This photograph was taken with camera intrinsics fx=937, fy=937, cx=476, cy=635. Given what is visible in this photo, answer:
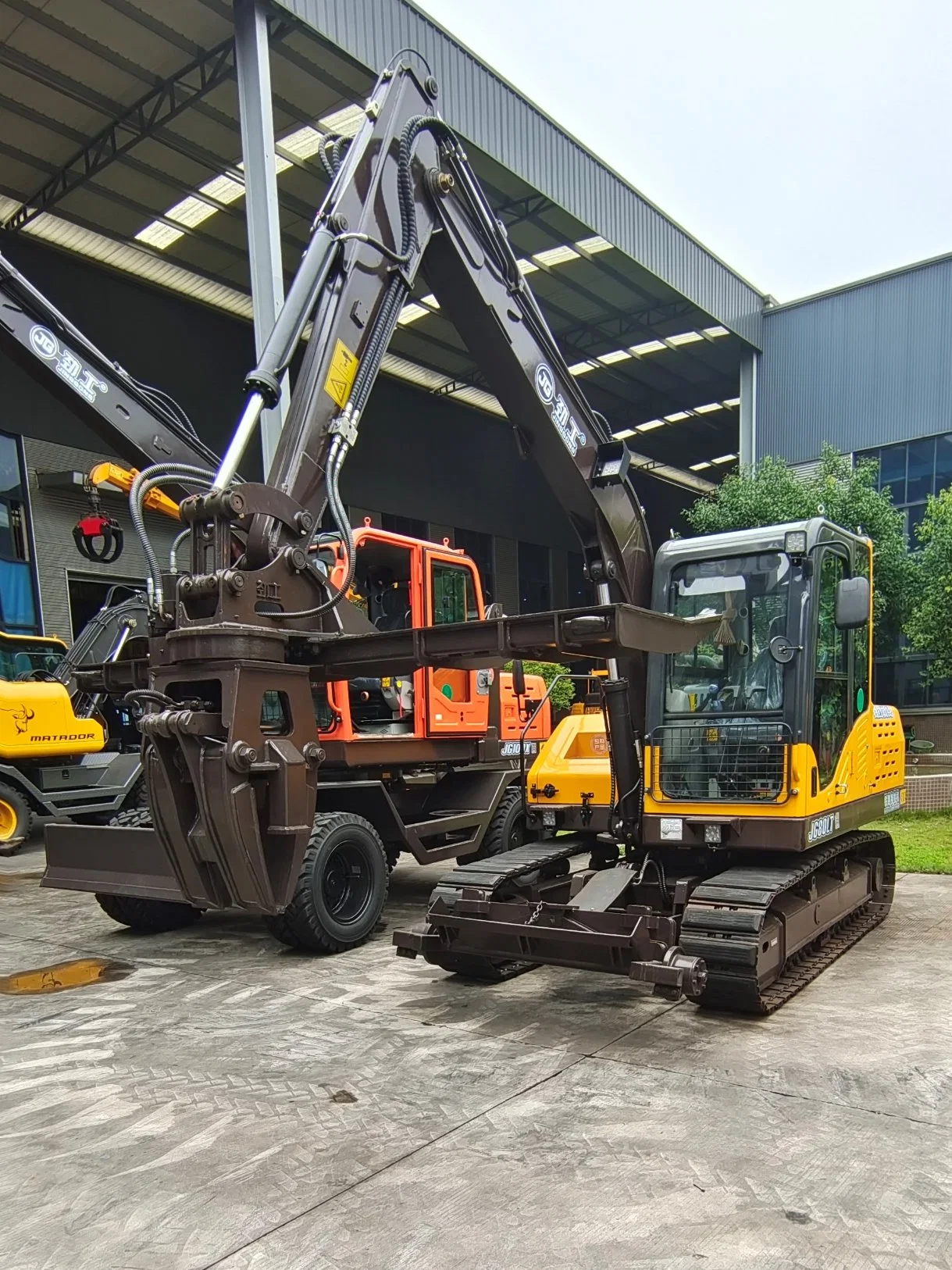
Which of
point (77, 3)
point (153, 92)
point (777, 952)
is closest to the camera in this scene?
point (777, 952)

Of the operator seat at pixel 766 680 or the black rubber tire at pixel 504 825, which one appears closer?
the operator seat at pixel 766 680

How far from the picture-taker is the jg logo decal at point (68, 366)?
7520 mm

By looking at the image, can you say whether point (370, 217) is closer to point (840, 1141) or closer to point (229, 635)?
point (229, 635)

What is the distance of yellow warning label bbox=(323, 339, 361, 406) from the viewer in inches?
196

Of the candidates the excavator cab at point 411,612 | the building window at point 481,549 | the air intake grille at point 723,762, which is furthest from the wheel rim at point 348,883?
the building window at point 481,549

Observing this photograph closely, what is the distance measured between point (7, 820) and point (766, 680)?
9651 mm

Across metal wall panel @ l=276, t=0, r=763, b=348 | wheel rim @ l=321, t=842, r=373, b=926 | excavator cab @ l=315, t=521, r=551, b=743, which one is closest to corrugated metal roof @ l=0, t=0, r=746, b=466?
metal wall panel @ l=276, t=0, r=763, b=348

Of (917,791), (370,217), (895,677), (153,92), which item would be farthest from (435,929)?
(895,677)

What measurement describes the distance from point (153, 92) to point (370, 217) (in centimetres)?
1062

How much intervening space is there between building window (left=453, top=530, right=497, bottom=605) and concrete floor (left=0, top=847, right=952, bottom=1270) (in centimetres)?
2206

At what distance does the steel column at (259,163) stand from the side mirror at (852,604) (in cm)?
747

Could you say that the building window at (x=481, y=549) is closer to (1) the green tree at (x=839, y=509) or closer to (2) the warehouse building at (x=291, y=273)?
(2) the warehouse building at (x=291, y=273)

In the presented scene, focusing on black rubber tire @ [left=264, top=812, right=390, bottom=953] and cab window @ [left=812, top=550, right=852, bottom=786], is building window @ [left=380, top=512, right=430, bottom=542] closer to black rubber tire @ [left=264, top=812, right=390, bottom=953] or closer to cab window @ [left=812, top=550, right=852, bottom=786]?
black rubber tire @ [left=264, top=812, right=390, bottom=953]

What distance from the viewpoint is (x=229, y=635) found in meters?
4.15
